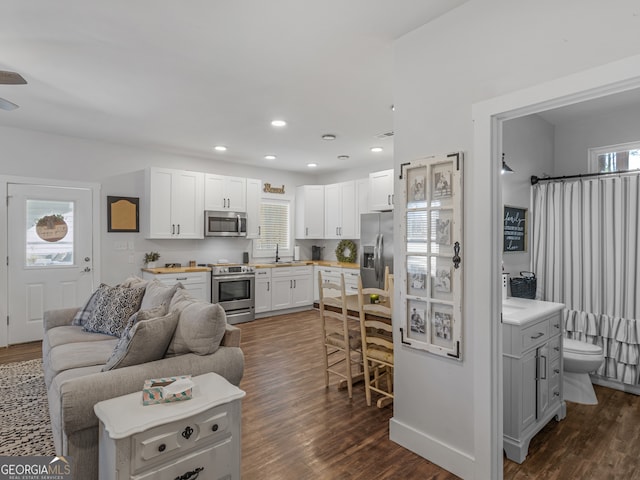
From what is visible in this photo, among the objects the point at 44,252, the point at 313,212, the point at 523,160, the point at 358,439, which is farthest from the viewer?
the point at 313,212

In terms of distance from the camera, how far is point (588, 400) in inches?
120

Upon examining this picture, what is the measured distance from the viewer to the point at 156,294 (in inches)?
116

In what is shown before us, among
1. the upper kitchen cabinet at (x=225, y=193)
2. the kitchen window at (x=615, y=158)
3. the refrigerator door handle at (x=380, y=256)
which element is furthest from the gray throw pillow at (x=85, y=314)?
the kitchen window at (x=615, y=158)

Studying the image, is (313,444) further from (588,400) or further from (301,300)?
(301,300)

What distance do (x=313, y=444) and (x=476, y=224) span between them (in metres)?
1.79

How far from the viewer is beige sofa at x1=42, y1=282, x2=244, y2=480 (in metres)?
1.70

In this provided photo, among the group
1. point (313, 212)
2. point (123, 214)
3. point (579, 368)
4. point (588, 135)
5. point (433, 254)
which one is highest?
point (588, 135)

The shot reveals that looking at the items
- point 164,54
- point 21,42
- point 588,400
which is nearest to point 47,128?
point 21,42

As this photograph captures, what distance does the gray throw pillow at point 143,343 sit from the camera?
1.98 meters

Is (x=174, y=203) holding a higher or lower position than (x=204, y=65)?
lower

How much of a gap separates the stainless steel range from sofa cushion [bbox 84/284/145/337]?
2372mm

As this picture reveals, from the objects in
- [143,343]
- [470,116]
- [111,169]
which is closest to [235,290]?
[111,169]

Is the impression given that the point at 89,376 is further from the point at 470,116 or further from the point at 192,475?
the point at 470,116
